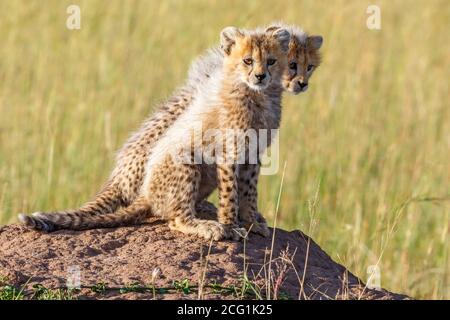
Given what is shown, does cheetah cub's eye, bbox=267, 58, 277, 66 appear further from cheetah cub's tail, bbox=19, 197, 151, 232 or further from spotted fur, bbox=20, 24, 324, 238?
cheetah cub's tail, bbox=19, 197, 151, 232

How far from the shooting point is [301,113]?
27.8 feet

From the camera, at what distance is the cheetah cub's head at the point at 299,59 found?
5.43m

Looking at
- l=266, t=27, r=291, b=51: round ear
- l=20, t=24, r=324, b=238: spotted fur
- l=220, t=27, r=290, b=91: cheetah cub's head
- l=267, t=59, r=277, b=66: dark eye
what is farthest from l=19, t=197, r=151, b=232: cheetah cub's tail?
l=266, t=27, r=291, b=51: round ear

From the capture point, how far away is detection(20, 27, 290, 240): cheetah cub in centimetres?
523

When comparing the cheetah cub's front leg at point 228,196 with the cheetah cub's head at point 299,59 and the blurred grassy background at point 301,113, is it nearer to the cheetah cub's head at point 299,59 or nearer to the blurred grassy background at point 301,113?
the cheetah cub's head at point 299,59

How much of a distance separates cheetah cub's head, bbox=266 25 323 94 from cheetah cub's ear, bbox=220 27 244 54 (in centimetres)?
16

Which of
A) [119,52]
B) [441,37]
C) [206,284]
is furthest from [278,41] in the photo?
[441,37]

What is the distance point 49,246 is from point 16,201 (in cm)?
257

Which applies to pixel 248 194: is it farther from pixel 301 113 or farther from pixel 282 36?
pixel 301 113

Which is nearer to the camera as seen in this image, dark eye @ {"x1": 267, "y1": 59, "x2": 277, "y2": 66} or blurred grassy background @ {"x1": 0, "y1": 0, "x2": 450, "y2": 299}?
dark eye @ {"x1": 267, "y1": 59, "x2": 277, "y2": 66}

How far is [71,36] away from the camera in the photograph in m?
9.34

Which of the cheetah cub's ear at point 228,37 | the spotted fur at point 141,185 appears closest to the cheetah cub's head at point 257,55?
the cheetah cub's ear at point 228,37

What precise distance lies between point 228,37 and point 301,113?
10.0 feet

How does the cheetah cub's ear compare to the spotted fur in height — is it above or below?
above
